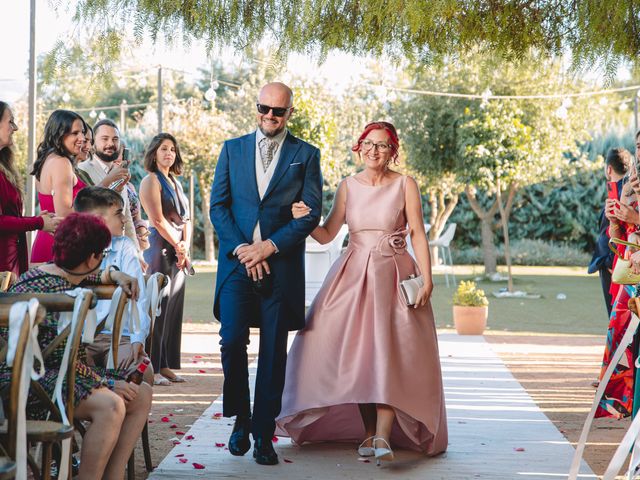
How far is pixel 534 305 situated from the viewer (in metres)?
18.5

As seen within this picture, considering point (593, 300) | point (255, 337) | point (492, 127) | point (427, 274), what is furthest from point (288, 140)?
point (492, 127)

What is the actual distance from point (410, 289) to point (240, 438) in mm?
1297

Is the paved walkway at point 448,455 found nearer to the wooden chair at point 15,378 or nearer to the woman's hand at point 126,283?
the woman's hand at point 126,283

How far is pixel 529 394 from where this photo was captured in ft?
26.9

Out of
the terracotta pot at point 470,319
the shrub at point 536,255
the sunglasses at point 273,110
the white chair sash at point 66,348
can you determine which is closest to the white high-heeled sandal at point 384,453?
the sunglasses at point 273,110

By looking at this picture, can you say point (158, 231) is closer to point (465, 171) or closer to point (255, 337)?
point (255, 337)

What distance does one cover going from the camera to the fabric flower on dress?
5.73 meters

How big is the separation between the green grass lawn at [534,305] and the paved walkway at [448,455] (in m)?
7.63

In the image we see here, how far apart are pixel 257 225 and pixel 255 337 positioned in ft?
24.6

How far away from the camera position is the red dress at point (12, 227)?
588cm

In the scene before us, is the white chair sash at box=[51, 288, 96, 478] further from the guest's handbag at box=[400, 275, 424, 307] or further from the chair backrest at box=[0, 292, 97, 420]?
the guest's handbag at box=[400, 275, 424, 307]

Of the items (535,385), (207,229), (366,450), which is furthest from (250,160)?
(207,229)

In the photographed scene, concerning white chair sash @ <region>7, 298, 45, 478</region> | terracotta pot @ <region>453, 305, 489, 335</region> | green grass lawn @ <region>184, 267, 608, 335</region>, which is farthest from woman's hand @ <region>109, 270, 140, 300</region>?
green grass lawn @ <region>184, 267, 608, 335</region>

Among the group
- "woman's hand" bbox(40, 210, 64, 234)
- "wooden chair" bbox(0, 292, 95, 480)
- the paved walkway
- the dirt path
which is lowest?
the dirt path
